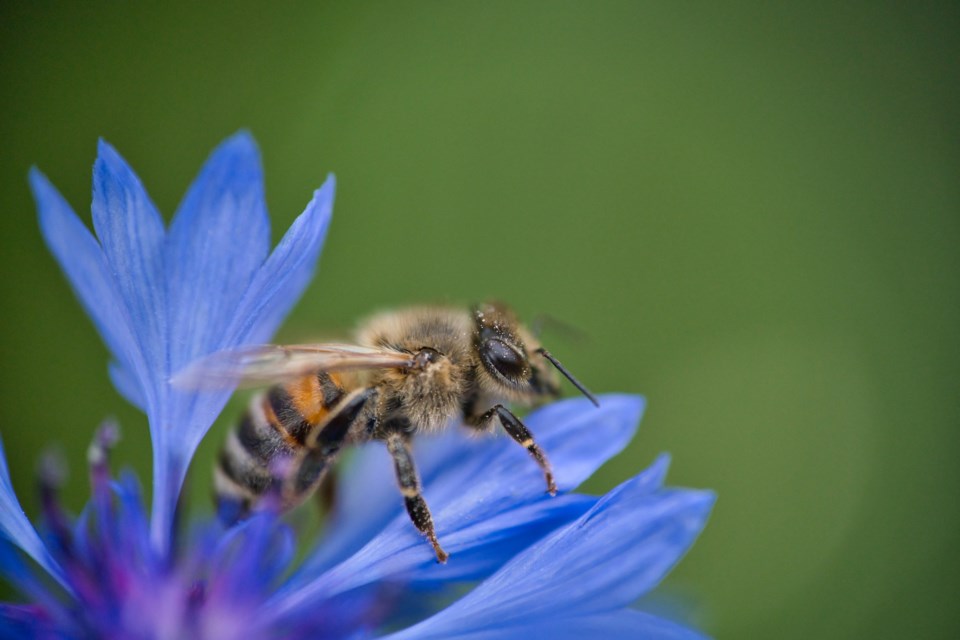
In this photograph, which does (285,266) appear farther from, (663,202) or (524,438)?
(663,202)

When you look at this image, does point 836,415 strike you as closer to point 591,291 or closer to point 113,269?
point 591,291

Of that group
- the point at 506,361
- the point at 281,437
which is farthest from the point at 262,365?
the point at 506,361

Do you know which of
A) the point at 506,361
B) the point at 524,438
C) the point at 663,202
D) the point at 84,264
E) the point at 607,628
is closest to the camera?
the point at 607,628

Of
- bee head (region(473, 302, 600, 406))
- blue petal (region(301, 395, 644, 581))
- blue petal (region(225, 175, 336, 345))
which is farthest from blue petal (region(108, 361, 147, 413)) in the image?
bee head (region(473, 302, 600, 406))

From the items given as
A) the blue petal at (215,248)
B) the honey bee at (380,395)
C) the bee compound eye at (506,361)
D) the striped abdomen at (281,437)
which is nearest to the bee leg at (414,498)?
the honey bee at (380,395)

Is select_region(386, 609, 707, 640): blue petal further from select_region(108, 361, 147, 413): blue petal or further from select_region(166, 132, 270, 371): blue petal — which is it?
select_region(108, 361, 147, 413): blue petal

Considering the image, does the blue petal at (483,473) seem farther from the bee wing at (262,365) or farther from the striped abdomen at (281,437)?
the bee wing at (262,365)
